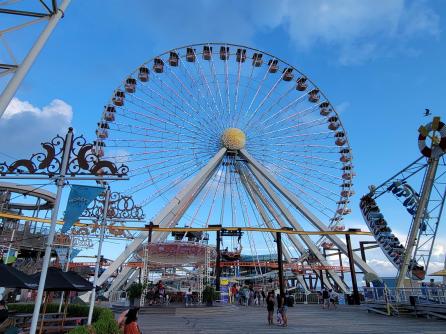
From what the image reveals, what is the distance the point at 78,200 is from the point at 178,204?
58.6 ft

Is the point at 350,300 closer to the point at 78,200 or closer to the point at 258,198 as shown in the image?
the point at 258,198

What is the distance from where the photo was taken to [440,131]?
47.9 ft

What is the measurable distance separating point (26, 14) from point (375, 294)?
733 inches

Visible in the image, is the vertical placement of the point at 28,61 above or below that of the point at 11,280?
above

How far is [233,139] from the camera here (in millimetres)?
27547

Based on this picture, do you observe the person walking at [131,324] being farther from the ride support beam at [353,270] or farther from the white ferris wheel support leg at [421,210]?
the ride support beam at [353,270]

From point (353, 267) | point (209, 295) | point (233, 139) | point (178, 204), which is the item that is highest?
point (233, 139)

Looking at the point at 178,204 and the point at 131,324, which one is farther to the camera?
the point at 178,204

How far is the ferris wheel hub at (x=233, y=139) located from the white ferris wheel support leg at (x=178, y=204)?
0.69 m

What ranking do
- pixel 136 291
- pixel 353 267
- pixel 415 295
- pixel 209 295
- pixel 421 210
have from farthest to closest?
pixel 353 267, pixel 209 295, pixel 136 291, pixel 421 210, pixel 415 295

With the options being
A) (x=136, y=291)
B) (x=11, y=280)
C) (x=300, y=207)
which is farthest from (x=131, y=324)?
(x=300, y=207)

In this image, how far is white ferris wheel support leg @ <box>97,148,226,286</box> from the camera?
77.7ft

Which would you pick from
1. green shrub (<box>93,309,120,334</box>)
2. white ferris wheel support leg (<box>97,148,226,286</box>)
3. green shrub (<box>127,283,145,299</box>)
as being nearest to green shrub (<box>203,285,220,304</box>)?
green shrub (<box>127,283,145,299</box>)

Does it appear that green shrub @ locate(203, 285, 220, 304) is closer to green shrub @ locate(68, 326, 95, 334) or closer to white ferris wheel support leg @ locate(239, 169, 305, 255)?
white ferris wheel support leg @ locate(239, 169, 305, 255)
